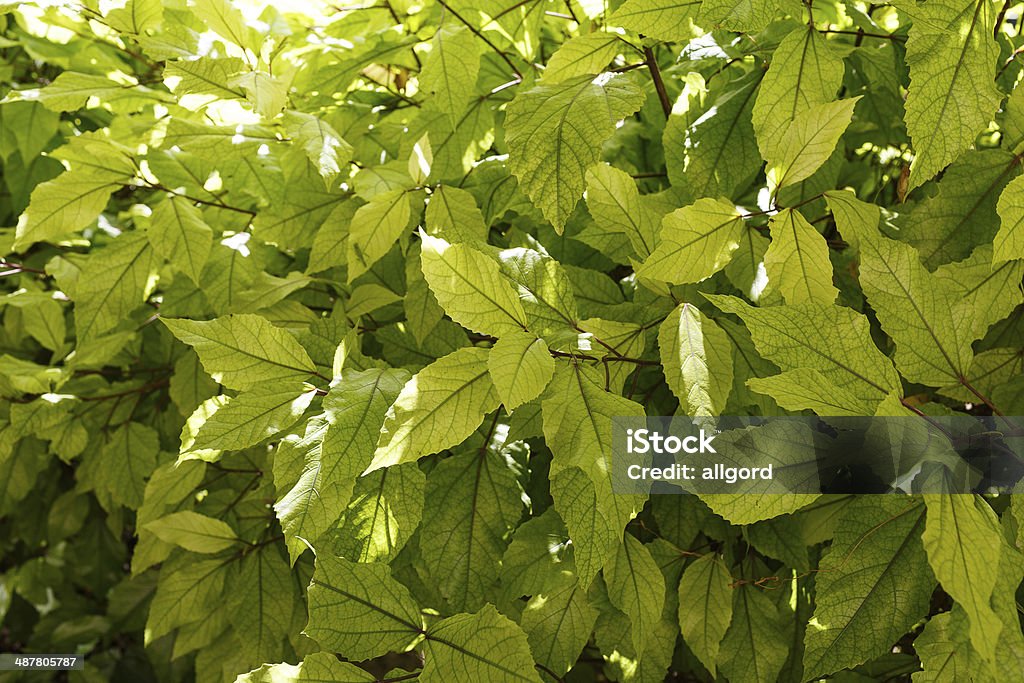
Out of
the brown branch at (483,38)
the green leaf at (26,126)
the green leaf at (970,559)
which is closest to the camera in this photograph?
the green leaf at (970,559)

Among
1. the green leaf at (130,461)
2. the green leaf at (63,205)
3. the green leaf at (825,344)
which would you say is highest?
the green leaf at (825,344)

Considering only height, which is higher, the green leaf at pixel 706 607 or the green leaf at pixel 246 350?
the green leaf at pixel 246 350

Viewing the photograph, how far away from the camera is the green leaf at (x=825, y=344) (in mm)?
562

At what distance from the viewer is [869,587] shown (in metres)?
0.60

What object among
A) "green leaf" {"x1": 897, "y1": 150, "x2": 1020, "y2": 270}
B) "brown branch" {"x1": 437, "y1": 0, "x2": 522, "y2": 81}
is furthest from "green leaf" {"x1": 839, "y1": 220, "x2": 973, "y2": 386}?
"brown branch" {"x1": 437, "y1": 0, "x2": 522, "y2": 81}

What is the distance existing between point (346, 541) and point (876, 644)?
407 mm

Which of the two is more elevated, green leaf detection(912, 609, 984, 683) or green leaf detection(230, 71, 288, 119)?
green leaf detection(230, 71, 288, 119)

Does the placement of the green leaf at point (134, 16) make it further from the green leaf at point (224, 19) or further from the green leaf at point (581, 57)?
the green leaf at point (581, 57)

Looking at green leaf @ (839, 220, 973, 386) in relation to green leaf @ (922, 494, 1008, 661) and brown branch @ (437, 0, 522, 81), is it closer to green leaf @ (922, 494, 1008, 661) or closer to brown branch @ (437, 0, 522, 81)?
green leaf @ (922, 494, 1008, 661)

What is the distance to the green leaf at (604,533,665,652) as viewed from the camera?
2.17 ft

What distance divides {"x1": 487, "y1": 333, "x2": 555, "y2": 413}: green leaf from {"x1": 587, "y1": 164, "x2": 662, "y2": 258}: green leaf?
0.16 m
